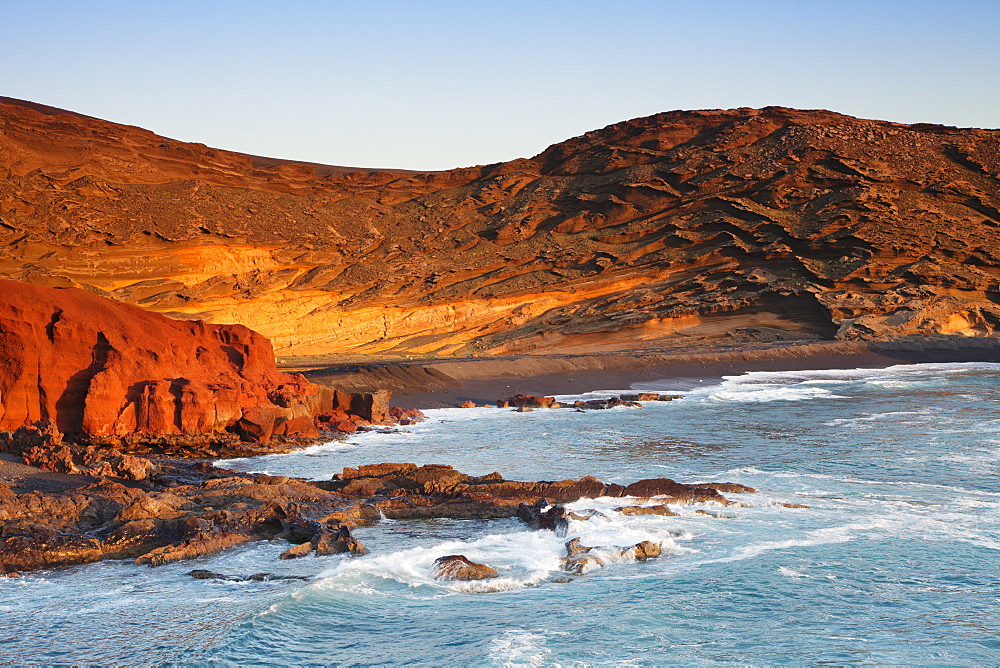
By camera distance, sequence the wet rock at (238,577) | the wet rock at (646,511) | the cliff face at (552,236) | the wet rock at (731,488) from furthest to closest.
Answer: the cliff face at (552,236) < the wet rock at (731,488) < the wet rock at (646,511) < the wet rock at (238,577)

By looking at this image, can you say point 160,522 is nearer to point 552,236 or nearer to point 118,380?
point 118,380

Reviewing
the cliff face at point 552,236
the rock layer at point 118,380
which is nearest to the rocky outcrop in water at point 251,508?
the rock layer at point 118,380

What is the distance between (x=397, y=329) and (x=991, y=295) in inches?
1114

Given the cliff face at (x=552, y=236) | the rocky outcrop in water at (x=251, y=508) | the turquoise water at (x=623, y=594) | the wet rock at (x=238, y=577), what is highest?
the cliff face at (x=552, y=236)

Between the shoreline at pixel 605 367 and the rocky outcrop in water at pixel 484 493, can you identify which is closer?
the rocky outcrop in water at pixel 484 493

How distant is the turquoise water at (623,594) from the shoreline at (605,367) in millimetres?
11448

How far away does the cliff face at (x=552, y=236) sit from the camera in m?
33.8

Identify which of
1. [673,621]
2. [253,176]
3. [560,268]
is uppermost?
[253,176]

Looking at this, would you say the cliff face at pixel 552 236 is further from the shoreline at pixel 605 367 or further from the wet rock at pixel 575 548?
the wet rock at pixel 575 548

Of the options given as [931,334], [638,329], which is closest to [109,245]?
[638,329]

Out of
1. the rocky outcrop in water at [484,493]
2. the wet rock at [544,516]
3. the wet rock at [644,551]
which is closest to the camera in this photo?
the wet rock at [644,551]

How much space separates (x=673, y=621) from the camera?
674 centimetres

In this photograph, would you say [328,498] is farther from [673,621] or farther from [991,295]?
[991,295]

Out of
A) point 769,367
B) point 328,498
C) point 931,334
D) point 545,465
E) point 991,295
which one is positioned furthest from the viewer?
point 991,295
